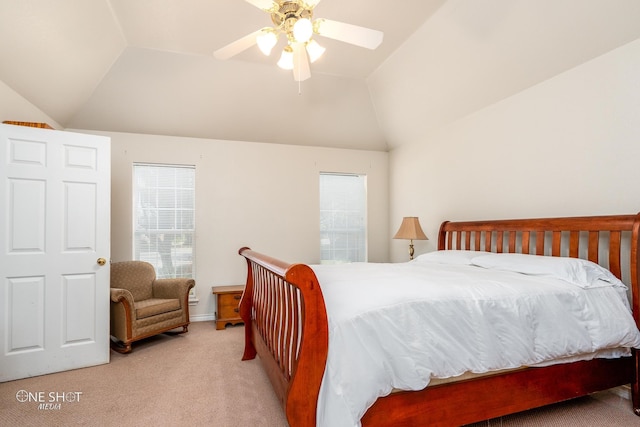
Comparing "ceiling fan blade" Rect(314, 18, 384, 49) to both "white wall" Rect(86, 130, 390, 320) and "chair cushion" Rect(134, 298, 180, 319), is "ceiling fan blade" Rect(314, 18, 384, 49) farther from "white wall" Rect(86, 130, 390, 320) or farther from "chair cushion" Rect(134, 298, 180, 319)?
"chair cushion" Rect(134, 298, 180, 319)

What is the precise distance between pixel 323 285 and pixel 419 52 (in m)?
2.82

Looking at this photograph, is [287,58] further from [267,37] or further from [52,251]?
[52,251]

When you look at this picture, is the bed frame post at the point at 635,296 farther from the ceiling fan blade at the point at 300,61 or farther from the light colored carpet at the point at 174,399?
the ceiling fan blade at the point at 300,61

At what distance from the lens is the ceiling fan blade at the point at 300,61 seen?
91.7 inches

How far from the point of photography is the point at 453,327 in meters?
1.79

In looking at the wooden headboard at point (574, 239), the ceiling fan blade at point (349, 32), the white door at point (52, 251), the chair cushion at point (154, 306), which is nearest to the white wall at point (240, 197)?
the chair cushion at point (154, 306)

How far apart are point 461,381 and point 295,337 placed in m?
0.94

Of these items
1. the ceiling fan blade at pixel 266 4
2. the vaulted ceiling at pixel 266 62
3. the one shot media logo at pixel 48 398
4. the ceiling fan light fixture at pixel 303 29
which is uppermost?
the vaulted ceiling at pixel 266 62

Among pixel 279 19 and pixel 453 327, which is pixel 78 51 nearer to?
pixel 279 19

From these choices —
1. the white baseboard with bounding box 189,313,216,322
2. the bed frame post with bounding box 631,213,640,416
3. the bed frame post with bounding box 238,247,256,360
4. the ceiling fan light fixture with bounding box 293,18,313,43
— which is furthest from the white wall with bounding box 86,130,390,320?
the bed frame post with bounding box 631,213,640,416

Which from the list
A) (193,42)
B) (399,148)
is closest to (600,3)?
(399,148)

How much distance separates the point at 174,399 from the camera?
2.37 m

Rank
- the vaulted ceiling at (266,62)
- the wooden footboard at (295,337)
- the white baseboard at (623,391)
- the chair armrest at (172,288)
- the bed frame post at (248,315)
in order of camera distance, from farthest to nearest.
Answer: the chair armrest at (172,288)
the bed frame post at (248,315)
the vaulted ceiling at (266,62)
the white baseboard at (623,391)
the wooden footboard at (295,337)

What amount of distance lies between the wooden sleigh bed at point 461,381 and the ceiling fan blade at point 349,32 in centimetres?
154
